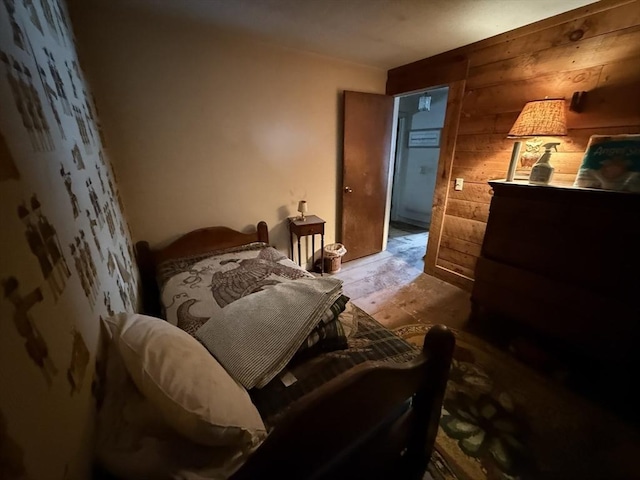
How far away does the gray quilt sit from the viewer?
2.86 ft

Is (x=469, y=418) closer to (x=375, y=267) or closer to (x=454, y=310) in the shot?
(x=454, y=310)

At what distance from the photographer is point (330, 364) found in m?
1.00

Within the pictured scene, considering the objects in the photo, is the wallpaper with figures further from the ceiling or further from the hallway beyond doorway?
the hallway beyond doorway

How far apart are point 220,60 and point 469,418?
3.06m

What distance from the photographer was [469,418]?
138 cm

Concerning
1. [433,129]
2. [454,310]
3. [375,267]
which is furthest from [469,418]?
[433,129]

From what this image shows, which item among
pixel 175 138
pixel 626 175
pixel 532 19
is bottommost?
pixel 626 175

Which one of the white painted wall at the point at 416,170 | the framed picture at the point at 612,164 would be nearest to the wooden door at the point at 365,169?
the white painted wall at the point at 416,170

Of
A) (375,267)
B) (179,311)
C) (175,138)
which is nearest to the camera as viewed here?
(179,311)

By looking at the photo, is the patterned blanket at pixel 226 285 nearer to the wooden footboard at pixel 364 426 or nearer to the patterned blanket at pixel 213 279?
the patterned blanket at pixel 213 279

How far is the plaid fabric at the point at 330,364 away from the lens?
872mm

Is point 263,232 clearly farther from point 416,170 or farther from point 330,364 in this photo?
point 416,170

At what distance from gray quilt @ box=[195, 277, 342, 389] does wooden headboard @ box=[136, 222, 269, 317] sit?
1196 mm

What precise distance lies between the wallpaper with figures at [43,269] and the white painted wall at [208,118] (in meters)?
0.96
